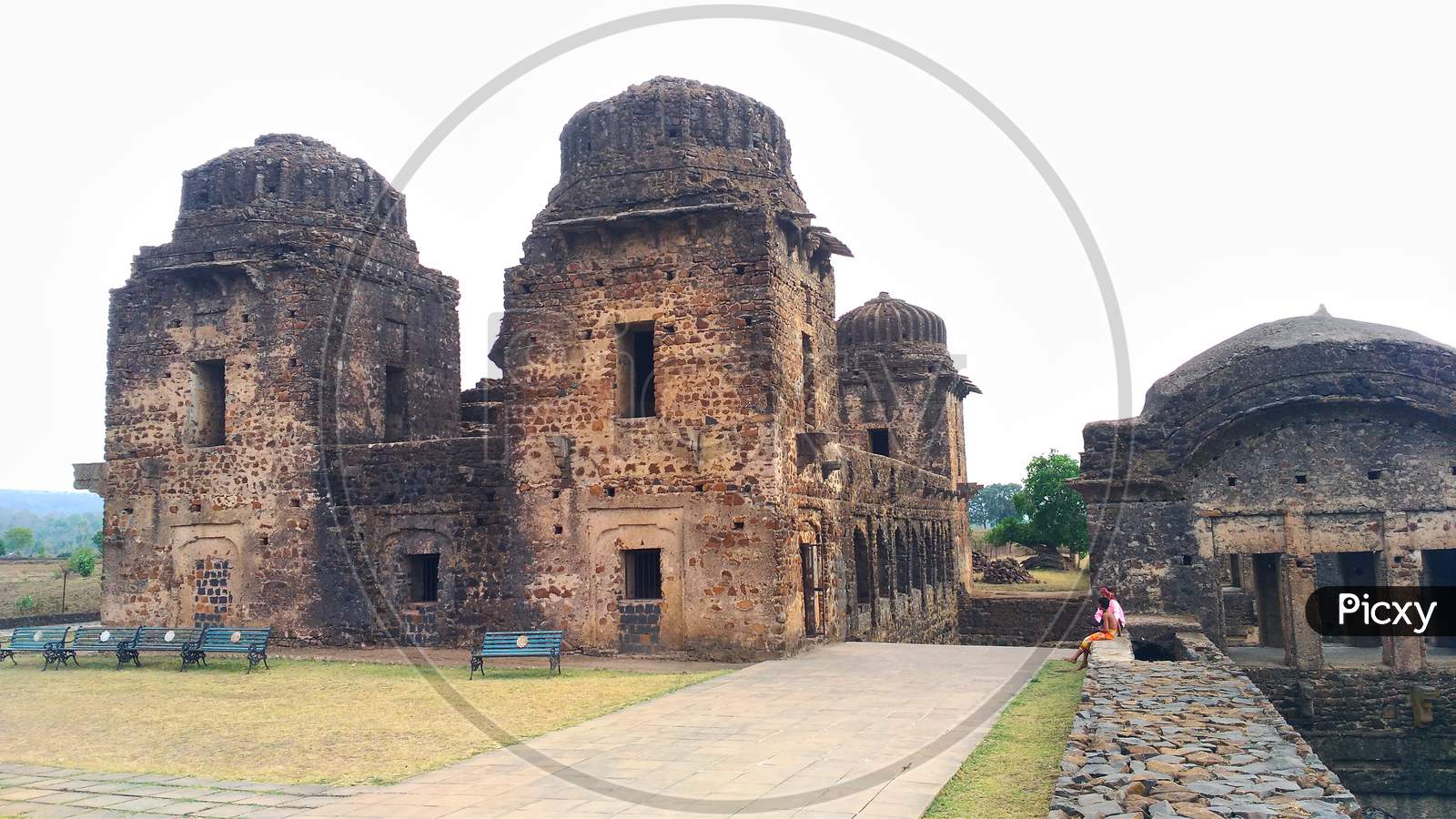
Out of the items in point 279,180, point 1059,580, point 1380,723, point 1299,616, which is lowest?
point 1380,723

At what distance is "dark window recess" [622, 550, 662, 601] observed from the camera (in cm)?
1570

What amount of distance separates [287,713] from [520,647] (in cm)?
313

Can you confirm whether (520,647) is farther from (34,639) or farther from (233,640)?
(34,639)

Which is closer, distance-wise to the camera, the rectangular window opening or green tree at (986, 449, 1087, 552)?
the rectangular window opening

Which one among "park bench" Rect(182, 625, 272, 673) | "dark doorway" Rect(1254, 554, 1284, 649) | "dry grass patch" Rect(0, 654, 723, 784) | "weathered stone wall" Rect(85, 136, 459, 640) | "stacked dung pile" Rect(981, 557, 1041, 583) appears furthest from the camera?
"stacked dung pile" Rect(981, 557, 1041, 583)

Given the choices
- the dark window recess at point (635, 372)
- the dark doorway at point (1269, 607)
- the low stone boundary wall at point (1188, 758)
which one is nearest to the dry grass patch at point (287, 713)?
the dark window recess at point (635, 372)

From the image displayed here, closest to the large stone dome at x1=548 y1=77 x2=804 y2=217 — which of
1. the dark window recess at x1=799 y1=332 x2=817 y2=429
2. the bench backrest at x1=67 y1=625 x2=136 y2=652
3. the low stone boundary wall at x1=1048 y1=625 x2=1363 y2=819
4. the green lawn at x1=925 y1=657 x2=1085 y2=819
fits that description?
the dark window recess at x1=799 y1=332 x2=817 y2=429

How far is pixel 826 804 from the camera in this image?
6.78 metres

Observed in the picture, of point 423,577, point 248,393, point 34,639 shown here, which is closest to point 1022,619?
point 423,577

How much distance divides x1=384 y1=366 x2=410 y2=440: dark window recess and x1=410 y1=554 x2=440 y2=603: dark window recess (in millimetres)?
3075

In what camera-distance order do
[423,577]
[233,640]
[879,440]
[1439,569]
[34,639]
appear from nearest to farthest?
[233,640], [34,639], [1439,569], [423,577], [879,440]

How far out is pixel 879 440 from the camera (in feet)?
104

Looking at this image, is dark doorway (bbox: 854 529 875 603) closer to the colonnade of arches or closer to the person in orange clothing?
the colonnade of arches

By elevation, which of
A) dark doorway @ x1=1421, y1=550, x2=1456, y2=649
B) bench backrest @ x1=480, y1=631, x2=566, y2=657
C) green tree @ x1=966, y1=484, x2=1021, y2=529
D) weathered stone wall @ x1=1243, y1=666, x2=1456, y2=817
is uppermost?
green tree @ x1=966, y1=484, x2=1021, y2=529
